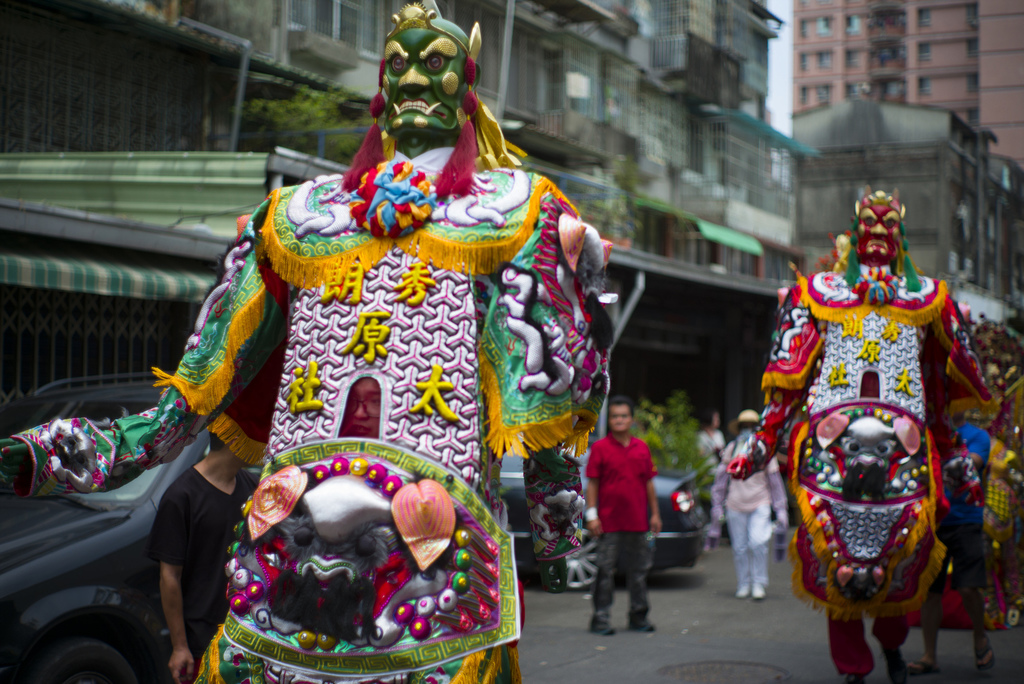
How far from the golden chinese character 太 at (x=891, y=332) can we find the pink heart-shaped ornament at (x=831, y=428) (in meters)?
0.48

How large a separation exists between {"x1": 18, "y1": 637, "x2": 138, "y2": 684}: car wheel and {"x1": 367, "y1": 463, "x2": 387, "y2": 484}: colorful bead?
2.77m

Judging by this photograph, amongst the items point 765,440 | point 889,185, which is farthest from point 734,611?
point 889,185

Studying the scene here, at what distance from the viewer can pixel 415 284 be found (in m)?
2.79

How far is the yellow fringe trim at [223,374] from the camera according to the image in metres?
2.93

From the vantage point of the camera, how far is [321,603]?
257 cm

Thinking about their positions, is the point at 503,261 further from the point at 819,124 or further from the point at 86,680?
the point at 819,124

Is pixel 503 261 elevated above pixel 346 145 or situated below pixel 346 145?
below

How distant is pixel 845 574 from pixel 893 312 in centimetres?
141

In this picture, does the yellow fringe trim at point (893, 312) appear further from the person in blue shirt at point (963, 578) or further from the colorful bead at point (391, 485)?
the colorful bead at point (391, 485)

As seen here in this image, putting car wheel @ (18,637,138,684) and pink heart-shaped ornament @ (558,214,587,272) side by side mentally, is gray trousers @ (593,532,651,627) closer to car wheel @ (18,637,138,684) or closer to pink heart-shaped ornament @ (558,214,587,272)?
car wheel @ (18,637,138,684)

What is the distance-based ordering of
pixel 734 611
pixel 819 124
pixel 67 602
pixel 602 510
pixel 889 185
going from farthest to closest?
1. pixel 819 124
2. pixel 889 185
3. pixel 734 611
4. pixel 602 510
5. pixel 67 602

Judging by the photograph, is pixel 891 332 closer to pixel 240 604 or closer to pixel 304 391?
pixel 304 391

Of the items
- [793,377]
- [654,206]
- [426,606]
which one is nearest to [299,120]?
[654,206]

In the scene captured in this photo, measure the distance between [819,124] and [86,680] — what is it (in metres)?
41.3
